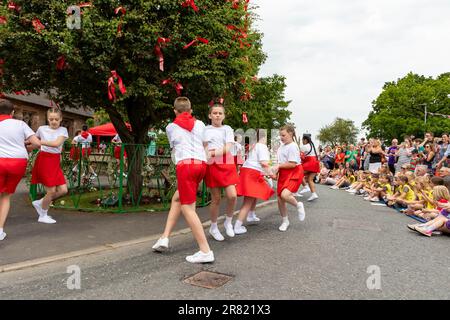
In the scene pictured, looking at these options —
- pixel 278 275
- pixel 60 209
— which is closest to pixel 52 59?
pixel 60 209

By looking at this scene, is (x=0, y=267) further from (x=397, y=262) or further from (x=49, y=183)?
(x=397, y=262)

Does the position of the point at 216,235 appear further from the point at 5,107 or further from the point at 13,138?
the point at 5,107

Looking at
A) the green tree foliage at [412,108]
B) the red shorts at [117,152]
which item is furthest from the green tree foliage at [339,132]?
the red shorts at [117,152]

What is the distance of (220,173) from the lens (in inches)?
211

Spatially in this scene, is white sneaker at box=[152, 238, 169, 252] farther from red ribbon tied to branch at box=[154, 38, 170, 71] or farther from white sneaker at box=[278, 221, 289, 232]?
red ribbon tied to branch at box=[154, 38, 170, 71]

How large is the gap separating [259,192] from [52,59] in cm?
430

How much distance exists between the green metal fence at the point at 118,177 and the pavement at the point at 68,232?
0.60m

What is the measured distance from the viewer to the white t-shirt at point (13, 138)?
5004 millimetres

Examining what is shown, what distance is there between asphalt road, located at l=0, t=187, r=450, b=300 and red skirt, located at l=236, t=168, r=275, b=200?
64 centimetres

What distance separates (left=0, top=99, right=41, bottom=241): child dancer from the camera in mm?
5000

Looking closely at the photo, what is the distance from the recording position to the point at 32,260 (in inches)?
170

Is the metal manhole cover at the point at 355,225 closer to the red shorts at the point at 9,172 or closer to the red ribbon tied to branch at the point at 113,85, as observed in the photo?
the red ribbon tied to branch at the point at 113,85

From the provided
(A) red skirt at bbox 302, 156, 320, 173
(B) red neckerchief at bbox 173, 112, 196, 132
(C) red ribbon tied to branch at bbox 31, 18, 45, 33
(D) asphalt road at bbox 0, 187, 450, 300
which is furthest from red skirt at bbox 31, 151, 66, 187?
(A) red skirt at bbox 302, 156, 320, 173

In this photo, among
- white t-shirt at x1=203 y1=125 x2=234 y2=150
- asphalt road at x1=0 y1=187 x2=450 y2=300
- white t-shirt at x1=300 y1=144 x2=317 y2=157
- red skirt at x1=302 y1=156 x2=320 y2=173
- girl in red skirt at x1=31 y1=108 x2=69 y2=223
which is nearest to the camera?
asphalt road at x1=0 y1=187 x2=450 y2=300
